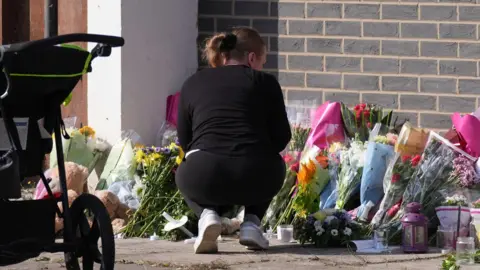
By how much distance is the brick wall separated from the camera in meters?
8.79

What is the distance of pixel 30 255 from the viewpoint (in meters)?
5.30

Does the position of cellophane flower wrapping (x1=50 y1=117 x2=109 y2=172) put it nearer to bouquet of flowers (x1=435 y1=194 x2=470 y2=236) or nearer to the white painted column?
the white painted column

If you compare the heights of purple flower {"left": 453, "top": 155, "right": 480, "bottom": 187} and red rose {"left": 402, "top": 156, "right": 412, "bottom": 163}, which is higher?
red rose {"left": 402, "top": 156, "right": 412, "bottom": 163}

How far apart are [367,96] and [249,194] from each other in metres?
2.33

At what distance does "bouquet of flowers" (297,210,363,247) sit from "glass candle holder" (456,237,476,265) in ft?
2.58

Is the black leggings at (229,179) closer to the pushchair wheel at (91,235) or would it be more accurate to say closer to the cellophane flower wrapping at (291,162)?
the cellophane flower wrapping at (291,162)

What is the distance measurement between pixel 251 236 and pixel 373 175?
3.83ft

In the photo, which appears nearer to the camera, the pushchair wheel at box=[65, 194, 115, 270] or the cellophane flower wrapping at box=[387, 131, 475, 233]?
the pushchair wheel at box=[65, 194, 115, 270]

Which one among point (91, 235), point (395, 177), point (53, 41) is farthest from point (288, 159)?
point (53, 41)

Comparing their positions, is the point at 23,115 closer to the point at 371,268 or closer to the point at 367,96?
the point at 371,268

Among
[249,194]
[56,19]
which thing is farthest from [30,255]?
[56,19]

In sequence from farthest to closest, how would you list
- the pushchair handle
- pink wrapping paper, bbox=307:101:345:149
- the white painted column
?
1. the white painted column
2. pink wrapping paper, bbox=307:101:345:149
3. the pushchair handle

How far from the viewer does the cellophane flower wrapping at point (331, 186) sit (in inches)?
317

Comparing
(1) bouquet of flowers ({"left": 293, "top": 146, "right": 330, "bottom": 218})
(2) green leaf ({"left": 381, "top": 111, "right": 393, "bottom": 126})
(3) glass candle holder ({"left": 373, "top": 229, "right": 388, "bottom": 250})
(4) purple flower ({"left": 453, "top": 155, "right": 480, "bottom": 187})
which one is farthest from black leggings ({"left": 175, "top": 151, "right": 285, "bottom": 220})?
(2) green leaf ({"left": 381, "top": 111, "right": 393, "bottom": 126})
